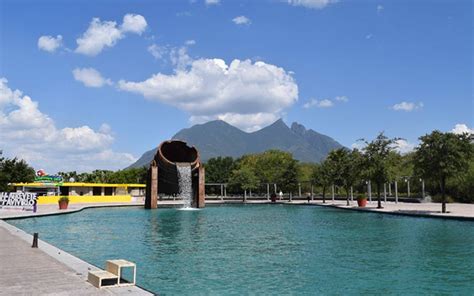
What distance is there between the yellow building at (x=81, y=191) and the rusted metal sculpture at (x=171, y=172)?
15.6m

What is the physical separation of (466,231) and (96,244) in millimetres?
17024

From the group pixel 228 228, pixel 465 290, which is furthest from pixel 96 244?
pixel 465 290

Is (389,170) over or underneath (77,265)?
over

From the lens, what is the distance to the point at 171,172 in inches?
1823

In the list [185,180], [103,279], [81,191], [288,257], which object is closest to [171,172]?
[185,180]

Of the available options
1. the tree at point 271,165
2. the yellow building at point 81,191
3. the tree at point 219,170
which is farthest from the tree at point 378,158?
the tree at point 219,170

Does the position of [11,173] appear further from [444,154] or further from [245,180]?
[444,154]

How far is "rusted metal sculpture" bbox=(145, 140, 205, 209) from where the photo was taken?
1756 inches

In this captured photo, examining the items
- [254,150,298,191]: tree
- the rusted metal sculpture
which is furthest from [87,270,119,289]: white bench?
[254,150,298,191]: tree

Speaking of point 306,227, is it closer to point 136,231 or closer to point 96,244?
point 136,231

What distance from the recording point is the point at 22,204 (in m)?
36.1

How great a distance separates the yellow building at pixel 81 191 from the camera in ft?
191

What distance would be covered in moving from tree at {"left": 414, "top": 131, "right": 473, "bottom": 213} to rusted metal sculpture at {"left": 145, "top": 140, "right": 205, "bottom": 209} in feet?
74.8

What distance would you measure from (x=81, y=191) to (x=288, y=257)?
67.9 meters
